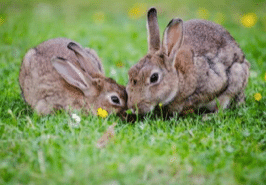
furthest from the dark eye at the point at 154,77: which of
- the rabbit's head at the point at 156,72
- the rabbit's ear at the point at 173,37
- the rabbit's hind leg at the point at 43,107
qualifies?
the rabbit's hind leg at the point at 43,107

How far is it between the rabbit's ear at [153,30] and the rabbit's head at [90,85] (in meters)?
0.78

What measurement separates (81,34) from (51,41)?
2.57m

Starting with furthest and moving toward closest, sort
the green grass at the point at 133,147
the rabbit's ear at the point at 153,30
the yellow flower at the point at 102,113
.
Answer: the rabbit's ear at the point at 153,30 < the yellow flower at the point at 102,113 < the green grass at the point at 133,147

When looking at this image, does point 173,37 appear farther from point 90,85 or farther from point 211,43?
point 90,85

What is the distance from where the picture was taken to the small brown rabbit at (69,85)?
16.4ft

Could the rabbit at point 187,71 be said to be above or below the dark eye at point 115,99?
above

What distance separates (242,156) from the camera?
3480 millimetres

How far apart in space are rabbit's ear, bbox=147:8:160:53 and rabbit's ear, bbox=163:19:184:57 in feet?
0.64

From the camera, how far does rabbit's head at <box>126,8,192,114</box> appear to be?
4.52m

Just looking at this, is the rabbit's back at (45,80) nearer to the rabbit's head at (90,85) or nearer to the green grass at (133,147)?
the rabbit's head at (90,85)

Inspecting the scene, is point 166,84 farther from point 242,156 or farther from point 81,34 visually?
point 81,34

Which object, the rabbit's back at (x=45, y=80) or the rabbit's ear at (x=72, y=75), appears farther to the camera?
the rabbit's back at (x=45, y=80)

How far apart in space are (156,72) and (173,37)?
586mm

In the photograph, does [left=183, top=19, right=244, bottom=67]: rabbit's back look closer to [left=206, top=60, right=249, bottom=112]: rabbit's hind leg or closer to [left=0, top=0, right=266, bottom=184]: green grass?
[left=206, top=60, right=249, bottom=112]: rabbit's hind leg
